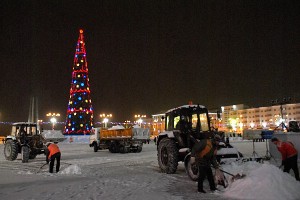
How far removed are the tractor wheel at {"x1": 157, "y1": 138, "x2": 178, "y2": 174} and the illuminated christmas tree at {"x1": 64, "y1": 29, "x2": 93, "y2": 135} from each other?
32728 millimetres

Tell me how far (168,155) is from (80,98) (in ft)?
112

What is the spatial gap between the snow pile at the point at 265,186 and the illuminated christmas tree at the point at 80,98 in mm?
37675

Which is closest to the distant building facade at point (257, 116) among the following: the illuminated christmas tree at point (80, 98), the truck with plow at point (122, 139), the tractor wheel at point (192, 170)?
the illuminated christmas tree at point (80, 98)

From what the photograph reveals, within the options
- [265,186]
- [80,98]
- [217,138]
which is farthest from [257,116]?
[265,186]

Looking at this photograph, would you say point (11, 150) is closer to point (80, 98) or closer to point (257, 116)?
point (80, 98)

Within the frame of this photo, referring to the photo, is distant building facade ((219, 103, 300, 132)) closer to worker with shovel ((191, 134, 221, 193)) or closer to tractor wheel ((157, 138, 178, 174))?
tractor wheel ((157, 138, 178, 174))

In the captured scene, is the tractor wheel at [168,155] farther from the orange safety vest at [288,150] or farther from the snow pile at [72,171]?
the orange safety vest at [288,150]

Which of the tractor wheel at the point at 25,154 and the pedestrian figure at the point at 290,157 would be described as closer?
the pedestrian figure at the point at 290,157

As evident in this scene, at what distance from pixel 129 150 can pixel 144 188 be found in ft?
55.3

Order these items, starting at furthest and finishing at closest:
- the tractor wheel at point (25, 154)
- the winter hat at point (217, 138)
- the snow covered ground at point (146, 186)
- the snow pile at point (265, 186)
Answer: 1. the tractor wheel at point (25, 154)
2. the winter hat at point (217, 138)
3. the snow covered ground at point (146, 186)
4. the snow pile at point (265, 186)

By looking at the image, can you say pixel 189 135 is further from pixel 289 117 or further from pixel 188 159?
pixel 289 117

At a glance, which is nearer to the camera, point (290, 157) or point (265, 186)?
point (265, 186)

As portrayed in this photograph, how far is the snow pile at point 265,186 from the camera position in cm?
739

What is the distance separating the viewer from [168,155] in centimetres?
1215
